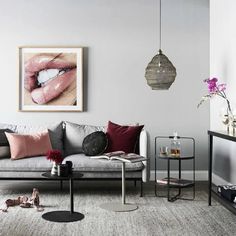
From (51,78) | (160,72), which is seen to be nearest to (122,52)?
(160,72)

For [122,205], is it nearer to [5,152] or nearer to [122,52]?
[5,152]

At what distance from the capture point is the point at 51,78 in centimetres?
566

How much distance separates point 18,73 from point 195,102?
2489 millimetres

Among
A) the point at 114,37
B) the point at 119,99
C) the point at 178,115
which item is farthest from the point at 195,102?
the point at 114,37

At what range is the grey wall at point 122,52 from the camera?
5707mm

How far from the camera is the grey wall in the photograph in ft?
18.7

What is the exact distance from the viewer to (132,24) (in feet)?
18.9

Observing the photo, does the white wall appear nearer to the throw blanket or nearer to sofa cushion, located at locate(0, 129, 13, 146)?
the throw blanket

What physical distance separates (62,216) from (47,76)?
2399 millimetres

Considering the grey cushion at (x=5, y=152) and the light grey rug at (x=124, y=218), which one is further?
the grey cushion at (x=5, y=152)

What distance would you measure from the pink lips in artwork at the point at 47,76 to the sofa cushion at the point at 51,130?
462 mm

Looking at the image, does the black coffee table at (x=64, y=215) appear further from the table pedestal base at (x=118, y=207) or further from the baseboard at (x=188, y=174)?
the baseboard at (x=188, y=174)

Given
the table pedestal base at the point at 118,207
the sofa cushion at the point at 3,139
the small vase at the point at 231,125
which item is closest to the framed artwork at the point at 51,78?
the sofa cushion at the point at 3,139

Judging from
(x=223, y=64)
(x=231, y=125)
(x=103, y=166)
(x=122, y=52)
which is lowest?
(x=103, y=166)
